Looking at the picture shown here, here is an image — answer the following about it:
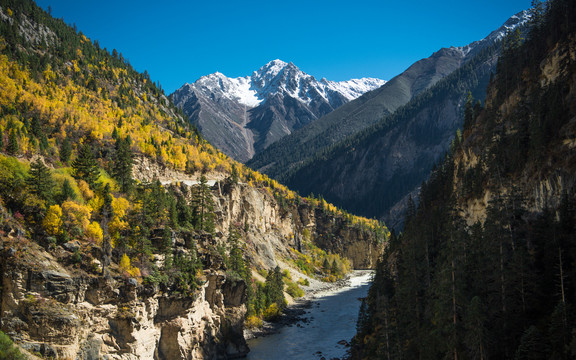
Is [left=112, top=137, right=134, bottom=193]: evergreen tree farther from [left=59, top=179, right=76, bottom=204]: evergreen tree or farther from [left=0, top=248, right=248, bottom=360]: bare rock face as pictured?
[left=0, top=248, right=248, bottom=360]: bare rock face

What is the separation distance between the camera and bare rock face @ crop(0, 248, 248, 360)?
118 feet

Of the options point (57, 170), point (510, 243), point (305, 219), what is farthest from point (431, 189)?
point (305, 219)

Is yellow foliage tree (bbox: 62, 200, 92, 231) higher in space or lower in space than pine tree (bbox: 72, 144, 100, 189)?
lower

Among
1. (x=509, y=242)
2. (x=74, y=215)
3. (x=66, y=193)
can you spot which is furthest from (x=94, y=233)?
(x=509, y=242)

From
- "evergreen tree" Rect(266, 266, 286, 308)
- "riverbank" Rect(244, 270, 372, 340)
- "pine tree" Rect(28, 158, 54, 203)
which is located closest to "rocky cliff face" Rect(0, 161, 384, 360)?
"pine tree" Rect(28, 158, 54, 203)

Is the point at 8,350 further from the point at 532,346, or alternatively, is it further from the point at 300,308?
the point at 300,308

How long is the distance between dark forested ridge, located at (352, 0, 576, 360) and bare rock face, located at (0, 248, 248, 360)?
19.8m

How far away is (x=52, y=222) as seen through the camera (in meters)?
41.2

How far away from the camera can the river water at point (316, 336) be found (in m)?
58.9

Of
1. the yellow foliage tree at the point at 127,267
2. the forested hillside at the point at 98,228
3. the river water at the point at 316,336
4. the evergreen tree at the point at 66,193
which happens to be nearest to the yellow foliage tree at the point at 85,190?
the forested hillside at the point at 98,228

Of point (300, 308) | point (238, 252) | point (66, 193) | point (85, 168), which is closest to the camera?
point (66, 193)

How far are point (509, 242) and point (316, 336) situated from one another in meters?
41.1

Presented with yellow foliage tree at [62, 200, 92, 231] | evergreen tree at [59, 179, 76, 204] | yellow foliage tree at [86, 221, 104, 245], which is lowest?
yellow foliage tree at [86, 221, 104, 245]

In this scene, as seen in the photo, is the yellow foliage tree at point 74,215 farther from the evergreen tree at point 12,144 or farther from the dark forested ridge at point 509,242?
the dark forested ridge at point 509,242
